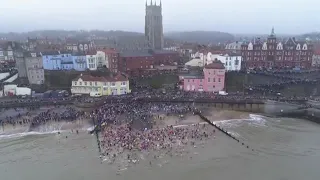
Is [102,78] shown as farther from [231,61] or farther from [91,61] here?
[231,61]

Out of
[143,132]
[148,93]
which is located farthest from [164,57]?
[143,132]

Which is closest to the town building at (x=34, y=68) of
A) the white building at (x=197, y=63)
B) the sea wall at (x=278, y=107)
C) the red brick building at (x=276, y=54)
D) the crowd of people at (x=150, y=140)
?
the crowd of people at (x=150, y=140)

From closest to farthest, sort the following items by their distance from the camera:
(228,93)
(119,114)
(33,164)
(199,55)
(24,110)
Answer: (33,164), (119,114), (24,110), (228,93), (199,55)

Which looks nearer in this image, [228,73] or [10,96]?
[10,96]

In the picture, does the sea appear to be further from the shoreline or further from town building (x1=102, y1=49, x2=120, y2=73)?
town building (x1=102, y1=49, x2=120, y2=73)

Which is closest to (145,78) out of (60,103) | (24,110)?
(60,103)

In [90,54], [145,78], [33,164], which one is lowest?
[33,164]

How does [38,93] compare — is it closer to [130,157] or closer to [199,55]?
[130,157]
